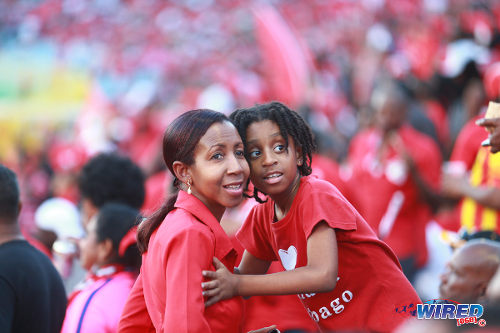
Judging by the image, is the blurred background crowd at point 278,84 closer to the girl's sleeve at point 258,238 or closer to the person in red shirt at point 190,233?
the girl's sleeve at point 258,238

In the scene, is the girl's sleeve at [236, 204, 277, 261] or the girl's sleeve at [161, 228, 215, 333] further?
the girl's sleeve at [236, 204, 277, 261]

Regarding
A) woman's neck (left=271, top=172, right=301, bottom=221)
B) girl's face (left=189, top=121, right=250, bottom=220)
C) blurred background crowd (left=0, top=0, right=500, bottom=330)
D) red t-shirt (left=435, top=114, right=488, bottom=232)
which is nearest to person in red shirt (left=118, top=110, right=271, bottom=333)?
girl's face (left=189, top=121, right=250, bottom=220)

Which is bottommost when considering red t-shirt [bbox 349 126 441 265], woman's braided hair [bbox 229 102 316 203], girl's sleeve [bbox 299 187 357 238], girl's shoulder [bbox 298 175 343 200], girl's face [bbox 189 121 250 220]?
red t-shirt [bbox 349 126 441 265]

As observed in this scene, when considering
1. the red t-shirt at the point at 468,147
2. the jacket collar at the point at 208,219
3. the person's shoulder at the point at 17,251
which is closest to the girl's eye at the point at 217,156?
the jacket collar at the point at 208,219

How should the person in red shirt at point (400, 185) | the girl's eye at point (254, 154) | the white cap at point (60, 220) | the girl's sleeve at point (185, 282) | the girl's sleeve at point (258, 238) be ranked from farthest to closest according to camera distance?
the person in red shirt at point (400, 185) < the white cap at point (60, 220) < the girl's sleeve at point (258, 238) < the girl's eye at point (254, 154) < the girl's sleeve at point (185, 282)

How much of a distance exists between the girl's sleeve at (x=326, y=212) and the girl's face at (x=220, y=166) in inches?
10.6

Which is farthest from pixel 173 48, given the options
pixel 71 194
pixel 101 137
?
pixel 71 194

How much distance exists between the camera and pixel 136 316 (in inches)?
99.1

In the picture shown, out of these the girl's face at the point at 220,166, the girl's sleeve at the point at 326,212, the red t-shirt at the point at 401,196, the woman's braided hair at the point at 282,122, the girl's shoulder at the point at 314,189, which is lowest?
the red t-shirt at the point at 401,196

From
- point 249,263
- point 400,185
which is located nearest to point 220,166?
point 249,263

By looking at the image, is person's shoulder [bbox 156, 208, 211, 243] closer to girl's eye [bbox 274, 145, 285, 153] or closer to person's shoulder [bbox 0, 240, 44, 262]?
girl's eye [bbox 274, 145, 285, 153]

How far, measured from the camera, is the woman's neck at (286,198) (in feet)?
8.43

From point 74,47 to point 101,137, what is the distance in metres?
8.93

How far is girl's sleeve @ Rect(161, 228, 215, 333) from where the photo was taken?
2.06 m
